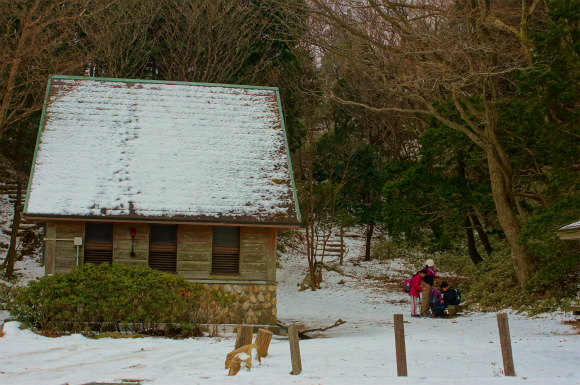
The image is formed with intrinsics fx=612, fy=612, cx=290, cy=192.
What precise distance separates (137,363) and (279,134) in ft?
27.8

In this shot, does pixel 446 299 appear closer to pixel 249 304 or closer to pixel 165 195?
pixel 249 304

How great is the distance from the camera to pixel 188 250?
1484cm

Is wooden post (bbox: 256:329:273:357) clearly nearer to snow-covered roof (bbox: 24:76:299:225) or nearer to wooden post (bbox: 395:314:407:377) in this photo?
wooden post (bbox: 395:314:407:377)

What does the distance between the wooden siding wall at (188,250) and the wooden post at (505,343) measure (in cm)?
733

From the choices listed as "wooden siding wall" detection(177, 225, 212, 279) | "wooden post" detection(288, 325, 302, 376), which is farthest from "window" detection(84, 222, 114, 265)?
"wooden post" detection(288, 325, 302, 376)

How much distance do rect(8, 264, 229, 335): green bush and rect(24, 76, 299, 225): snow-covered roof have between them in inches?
58.1

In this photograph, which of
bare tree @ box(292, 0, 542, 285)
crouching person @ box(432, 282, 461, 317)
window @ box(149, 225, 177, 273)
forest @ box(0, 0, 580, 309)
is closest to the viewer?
window @ box(149, 225, 177, 273)

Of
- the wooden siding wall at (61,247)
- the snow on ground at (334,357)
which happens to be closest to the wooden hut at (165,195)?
the wooden siding wall at (61,247)

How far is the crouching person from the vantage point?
58.4ft

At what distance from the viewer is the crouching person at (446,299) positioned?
17.8 m

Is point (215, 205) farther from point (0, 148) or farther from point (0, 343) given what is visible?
point (0, 148)

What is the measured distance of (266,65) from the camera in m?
28.9

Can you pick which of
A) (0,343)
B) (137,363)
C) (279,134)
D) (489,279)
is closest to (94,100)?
(279,134)

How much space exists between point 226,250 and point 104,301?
129 inches
